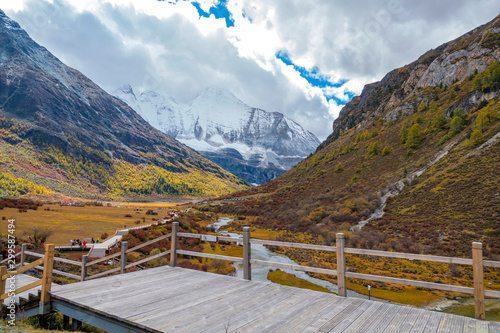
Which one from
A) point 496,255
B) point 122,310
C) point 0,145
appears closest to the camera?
point 122,310

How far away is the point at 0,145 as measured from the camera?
13162cm

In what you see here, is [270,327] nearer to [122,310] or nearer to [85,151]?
[122,310]

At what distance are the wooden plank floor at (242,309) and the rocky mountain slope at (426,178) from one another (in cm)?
2243

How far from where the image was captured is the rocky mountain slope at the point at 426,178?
28734 mm

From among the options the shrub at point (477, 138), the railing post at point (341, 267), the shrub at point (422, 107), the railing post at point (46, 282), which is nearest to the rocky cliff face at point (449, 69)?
the shrub at point (422, 107)

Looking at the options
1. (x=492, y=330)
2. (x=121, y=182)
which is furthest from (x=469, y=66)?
(x=121, y=182)

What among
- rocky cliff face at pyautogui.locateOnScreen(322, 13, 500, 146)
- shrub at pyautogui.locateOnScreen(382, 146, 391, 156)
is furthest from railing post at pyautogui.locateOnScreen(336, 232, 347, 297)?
rocky cliff face at pyautogui.locateOnScreen(322, 13, 500, 146)

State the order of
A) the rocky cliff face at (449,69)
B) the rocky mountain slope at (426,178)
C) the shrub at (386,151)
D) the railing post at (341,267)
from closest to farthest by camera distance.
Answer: the railing post at (341,267)
the rocky mountain slope at (426,178)
the shrub at (386,151)
the rocky cliff face at (449,69)

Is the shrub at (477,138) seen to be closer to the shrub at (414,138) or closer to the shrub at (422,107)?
the shrub at (414,138)

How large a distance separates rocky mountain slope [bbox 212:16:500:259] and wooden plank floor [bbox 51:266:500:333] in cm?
2243

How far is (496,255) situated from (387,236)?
36.9ft

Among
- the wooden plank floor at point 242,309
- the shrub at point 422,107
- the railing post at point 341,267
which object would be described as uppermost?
the shrub at point 422,107

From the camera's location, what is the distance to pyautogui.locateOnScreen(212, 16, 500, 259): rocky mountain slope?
28734 mm

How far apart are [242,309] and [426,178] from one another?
44902 mm
